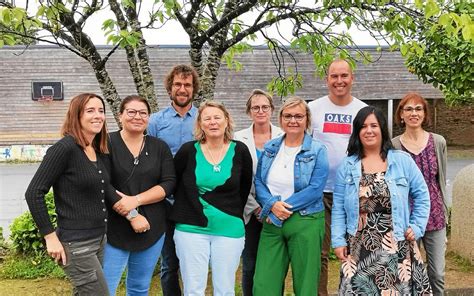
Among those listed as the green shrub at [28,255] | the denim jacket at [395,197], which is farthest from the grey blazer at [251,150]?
the green shrub at [28,255]

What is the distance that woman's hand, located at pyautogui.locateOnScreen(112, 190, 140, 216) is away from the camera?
3793mm

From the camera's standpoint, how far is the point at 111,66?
2269 cm

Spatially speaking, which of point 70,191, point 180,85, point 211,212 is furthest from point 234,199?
point 70,191

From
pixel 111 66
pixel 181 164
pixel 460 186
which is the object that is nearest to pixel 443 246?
pixel 460 186

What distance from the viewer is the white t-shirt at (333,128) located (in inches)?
182

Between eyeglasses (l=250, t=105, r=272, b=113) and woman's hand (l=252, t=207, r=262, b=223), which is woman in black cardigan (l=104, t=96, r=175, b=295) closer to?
woman's hand (l=252, t=207, r=262, b=223)

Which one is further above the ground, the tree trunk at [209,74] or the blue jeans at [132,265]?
the tree trunk at [209,74]

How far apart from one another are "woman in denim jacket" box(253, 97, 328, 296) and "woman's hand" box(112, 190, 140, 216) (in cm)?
100

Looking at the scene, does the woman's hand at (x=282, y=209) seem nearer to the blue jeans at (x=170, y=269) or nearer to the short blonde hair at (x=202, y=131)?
the short blonde hair at (x=202, y=131)

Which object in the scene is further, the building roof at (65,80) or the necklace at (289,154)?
the building roof at (65,80)

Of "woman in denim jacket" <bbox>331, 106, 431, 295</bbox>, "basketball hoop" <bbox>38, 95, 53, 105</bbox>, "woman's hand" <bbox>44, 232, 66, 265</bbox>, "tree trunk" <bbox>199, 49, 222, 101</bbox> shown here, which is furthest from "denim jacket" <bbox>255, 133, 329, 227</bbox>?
"basketball hoop" <bbox>38, 95, 53, 105</bbox>

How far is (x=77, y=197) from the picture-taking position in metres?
3.48

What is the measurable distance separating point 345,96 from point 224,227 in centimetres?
162

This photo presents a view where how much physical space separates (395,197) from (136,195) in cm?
187
